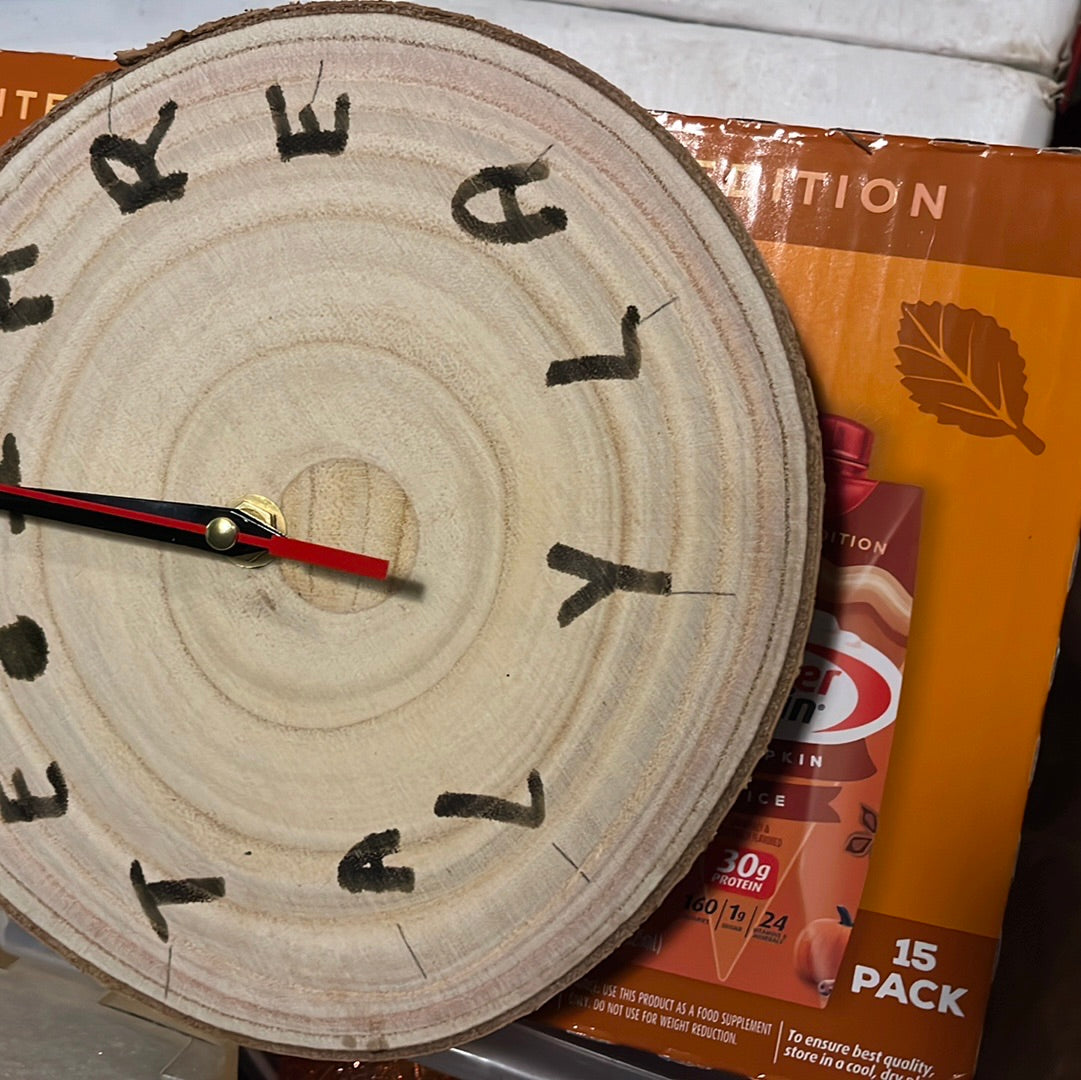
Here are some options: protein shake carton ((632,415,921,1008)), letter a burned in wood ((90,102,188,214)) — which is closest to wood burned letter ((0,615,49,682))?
letter a burned in wood ((90,102,188,214))

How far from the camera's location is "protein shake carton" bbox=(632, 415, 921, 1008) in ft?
2.30

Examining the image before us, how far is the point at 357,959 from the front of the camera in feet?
1.93

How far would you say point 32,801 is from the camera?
620mm

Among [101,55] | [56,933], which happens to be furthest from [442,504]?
[101,55]

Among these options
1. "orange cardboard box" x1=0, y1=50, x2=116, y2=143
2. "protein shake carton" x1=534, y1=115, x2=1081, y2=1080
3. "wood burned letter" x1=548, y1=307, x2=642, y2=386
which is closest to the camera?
"wood burned letter" x1=548, y1=307, x2=642, y2=386

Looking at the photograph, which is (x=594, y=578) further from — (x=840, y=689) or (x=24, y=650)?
(x=24, y=650)

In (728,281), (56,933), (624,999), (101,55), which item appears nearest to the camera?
(728,281)

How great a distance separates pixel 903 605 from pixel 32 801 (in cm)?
62

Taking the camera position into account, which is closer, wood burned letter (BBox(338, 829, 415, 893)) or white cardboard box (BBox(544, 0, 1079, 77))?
wood burned letter (BBox(338, 829, 415, 893))

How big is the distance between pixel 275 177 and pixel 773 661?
40 cm

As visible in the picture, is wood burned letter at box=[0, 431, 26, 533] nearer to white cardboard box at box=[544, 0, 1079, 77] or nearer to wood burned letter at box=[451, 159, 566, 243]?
wood burned letter at box=[451, 159, 566, 243]

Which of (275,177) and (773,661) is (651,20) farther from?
(773,661)

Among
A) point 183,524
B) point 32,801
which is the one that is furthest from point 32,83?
point 32,801

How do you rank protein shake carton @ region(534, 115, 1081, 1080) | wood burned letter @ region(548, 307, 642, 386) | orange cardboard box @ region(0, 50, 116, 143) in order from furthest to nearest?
orange cardboard box @ region(0, 50, 116, 143) → protein shake carton @ region(534, 115, 1081, 1080) → wood burned letter @ region(548, 307, 642, 386)
